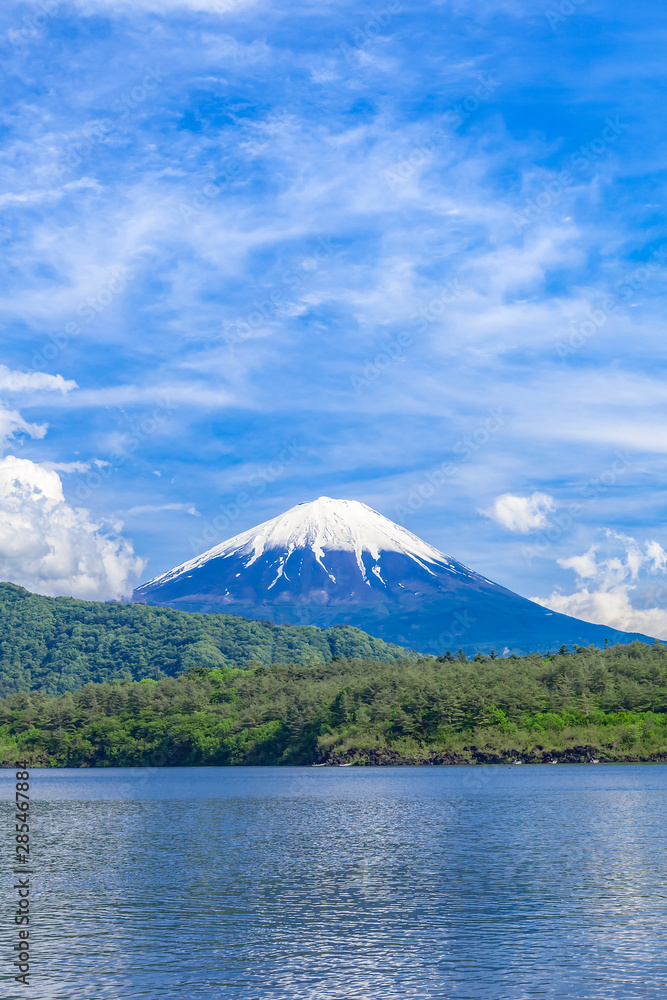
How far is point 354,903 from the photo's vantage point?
3791 cm

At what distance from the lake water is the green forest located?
75983 mm

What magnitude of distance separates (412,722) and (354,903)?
5015 inches

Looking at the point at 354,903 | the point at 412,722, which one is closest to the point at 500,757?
the point at 412,722

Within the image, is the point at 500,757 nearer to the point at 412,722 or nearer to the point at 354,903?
the point at 412,722

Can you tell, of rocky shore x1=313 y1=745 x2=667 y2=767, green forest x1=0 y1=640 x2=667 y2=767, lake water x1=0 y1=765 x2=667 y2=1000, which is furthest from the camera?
green forest x1=0 y1=640 x2=667 y2=767

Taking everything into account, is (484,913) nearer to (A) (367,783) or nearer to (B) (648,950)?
(B) (648,950)

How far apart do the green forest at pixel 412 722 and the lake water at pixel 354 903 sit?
76.0 metres

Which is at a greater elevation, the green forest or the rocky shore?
the green forest

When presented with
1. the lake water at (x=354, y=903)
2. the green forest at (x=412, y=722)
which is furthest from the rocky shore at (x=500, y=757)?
the lake water at (x=354, y=903)

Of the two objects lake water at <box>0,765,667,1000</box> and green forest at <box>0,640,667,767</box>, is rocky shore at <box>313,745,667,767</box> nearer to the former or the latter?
green forest at <box>0,640,667,767</box>

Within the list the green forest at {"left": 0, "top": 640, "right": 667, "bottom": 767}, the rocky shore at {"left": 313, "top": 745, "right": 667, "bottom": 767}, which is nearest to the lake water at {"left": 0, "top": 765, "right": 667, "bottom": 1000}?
the rocky shore at {"left": 313, "top": 745, "right": 667, "bottom": 767}

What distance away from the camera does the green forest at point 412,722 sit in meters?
156

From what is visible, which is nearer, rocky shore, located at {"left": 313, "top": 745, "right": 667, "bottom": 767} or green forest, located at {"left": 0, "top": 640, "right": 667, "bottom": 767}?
rocky shore, located at {"left": 313, "top": 745, "right": 667, "bottom": 767}

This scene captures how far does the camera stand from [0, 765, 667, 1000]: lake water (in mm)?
27062
